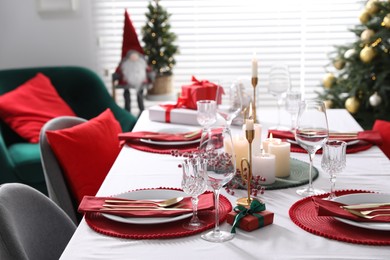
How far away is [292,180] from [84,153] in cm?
99

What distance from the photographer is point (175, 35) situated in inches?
172

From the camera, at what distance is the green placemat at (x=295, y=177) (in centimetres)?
191

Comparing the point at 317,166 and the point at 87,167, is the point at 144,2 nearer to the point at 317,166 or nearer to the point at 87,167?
the point at 87,167

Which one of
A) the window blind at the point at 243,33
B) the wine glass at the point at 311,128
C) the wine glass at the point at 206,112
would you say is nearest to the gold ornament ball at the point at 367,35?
the window blind at the point at 243,33

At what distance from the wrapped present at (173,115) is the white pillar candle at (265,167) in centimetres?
91

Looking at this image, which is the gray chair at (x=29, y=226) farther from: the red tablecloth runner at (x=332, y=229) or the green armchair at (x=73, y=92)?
the green armchair at (x=73, y=92)

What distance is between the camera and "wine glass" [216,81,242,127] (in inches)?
99.1

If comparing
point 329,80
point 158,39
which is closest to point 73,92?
point 158,39

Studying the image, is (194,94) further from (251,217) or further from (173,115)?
(251,217)

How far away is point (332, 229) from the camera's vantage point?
1.54 meters

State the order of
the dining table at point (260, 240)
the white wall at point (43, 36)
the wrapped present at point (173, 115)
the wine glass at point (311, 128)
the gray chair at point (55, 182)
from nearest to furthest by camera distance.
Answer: the dining table at point (260, 240) → the wine glass at point (311, 128) → the gray chair at point (55, 182) → the wrapped present at point (173, 115) → the white wall at point (43, 36)

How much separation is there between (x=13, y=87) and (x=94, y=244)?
9.70 ft

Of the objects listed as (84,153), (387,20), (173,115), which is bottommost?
(84,153)

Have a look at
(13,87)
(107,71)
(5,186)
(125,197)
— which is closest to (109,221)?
(125,197)
